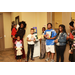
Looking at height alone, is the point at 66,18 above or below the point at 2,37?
above

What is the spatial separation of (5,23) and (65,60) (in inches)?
173

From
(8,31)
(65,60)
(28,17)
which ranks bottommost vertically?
(65,60)

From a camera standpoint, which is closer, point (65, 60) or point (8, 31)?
point (65, 60)

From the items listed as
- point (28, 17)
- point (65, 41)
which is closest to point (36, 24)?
point (28, 17)

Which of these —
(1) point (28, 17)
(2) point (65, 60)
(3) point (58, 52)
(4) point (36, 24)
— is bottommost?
(2) point (65, 60)

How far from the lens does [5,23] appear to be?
5559mm

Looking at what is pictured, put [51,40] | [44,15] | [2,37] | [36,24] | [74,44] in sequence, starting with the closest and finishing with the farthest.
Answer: [74,44], [51,40], [44,15], [36,24], [2,37]

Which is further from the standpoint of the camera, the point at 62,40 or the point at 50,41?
the point at 50,41

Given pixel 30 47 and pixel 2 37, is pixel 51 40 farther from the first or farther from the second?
pixel 2 37

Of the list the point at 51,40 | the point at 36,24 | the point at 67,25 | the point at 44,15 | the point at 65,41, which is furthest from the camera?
the point at 36,24

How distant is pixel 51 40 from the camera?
3.24 meters

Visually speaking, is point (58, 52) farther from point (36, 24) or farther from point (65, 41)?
point (36, 24)

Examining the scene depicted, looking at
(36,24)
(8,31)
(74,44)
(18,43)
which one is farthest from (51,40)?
→ (8,31)

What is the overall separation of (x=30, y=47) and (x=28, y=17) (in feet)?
5.44
